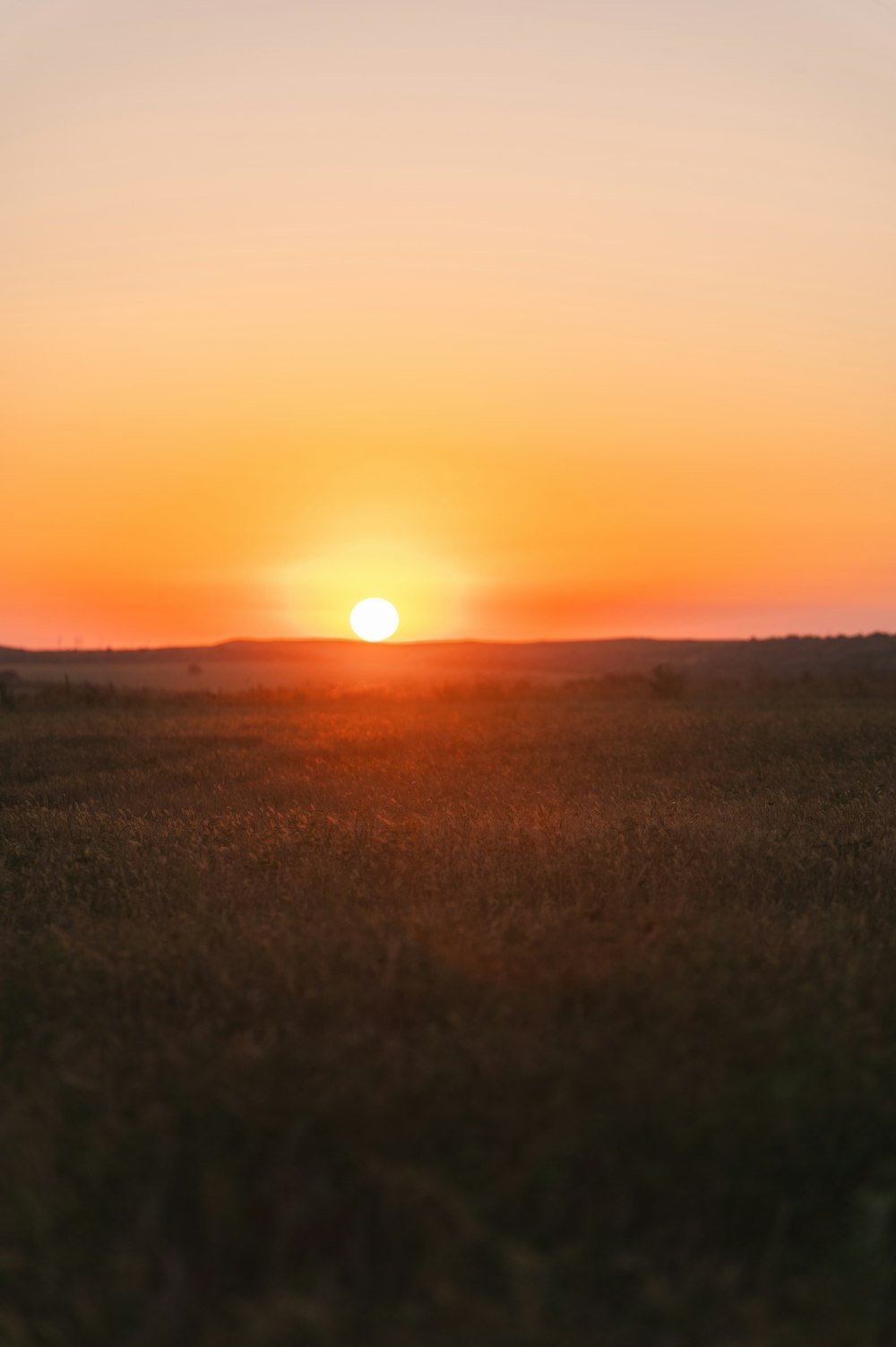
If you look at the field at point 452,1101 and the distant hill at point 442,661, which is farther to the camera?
the distant hill at point 442,661

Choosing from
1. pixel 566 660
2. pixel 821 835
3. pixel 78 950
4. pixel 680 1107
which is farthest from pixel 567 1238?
pixel 566 660

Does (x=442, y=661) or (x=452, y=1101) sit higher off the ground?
(x=442, y=661)

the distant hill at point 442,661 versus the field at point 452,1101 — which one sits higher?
the distant hill at point 442,661

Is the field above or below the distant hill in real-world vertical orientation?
below

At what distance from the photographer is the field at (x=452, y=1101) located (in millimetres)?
2711

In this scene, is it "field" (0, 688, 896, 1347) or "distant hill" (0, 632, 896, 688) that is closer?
"field" (0, 688, 896, 1347)

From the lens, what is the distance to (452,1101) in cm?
332

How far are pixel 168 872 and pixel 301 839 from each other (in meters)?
1.10

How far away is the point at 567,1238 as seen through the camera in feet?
9.65

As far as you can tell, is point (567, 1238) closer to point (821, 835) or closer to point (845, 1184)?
point (845, 1184)

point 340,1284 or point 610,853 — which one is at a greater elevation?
point 610,853

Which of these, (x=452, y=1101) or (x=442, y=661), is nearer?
(x=452, y=1101)

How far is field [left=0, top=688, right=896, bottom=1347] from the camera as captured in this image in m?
2.71

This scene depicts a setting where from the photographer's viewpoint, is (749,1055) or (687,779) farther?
(687,779)
